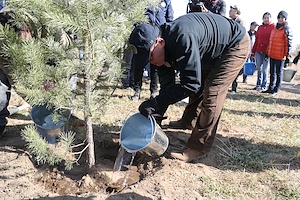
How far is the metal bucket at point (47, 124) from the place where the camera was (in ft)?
8.77

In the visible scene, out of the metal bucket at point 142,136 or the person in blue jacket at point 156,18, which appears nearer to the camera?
the metal bucket at point 142,136

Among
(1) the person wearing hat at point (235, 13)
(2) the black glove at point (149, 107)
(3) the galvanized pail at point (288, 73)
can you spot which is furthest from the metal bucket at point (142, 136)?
(3) the galvanized pail at point (288, 73)

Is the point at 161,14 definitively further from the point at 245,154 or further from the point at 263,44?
the point at 263,44

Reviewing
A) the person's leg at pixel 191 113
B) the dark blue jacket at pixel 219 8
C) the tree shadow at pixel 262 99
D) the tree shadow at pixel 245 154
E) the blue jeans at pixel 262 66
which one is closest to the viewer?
the tree shadow at pixel 245 154

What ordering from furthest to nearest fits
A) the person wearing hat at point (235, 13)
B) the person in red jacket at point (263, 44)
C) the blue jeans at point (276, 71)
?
1. the person in red jacket at point (263, 44)
2. the blue jeans at point (276, 71)
3. the person wearing hat at point (235, 13)

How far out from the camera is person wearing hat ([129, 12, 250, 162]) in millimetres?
2197

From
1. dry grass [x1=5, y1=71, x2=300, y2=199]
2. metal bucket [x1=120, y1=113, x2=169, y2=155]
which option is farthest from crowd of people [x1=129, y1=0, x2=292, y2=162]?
dry grass [x1=5, y1=71, x2=300, y2=199]

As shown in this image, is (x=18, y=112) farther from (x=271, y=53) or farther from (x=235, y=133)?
(x=271, y=53)

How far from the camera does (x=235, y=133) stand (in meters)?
3.68

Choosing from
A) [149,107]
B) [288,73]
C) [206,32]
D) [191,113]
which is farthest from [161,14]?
[288,73]

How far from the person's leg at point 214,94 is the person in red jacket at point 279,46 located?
368cm

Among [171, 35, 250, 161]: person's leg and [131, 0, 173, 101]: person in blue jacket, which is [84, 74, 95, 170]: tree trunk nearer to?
[171, 35, 250, 161]: person's leg

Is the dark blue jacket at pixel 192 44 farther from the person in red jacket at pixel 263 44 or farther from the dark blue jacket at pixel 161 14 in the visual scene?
the person in red jacket at pixel 263 44

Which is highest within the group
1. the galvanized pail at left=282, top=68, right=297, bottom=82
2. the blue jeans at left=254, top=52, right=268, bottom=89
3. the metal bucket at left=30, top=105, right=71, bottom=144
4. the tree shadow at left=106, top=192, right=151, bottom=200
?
the metal bucket at left=30, top=105, right=71, bottom=144
